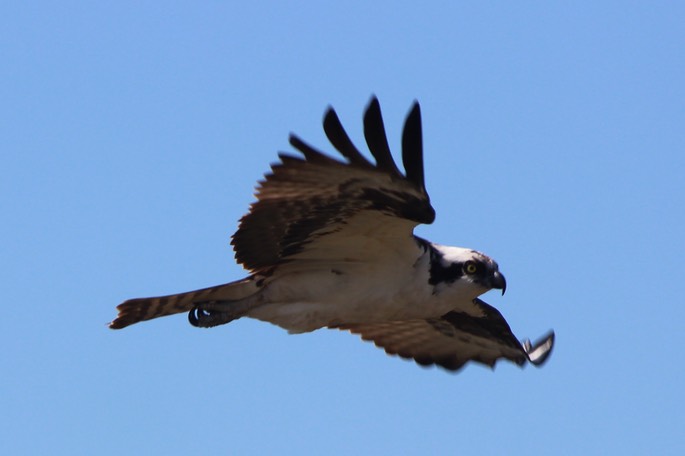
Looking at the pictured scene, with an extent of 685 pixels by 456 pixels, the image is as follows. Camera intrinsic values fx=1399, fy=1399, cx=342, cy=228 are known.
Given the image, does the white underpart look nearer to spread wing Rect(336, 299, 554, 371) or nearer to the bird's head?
the bird's head

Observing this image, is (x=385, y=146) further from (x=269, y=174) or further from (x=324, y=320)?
(x=324, y=320)

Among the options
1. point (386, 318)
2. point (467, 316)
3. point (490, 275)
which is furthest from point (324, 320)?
point (467, 316)

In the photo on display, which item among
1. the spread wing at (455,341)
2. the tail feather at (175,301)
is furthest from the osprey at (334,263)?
the spread wing at (455,341)

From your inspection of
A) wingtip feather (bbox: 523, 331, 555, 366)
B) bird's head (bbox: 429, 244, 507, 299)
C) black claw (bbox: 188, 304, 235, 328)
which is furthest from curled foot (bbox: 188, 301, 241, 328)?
wingtip feather (bbox: 523, 331, 555, 366)

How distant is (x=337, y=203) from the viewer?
35.8ft

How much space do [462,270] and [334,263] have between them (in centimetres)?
108

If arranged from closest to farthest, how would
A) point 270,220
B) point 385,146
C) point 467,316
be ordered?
1. point 385,146
2. point 270,220
3. point 467,316

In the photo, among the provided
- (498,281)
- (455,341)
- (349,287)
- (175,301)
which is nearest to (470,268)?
(498,281)

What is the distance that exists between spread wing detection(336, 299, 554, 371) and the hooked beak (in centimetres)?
156

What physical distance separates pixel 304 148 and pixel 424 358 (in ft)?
13.5

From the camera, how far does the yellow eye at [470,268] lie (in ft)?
38.5

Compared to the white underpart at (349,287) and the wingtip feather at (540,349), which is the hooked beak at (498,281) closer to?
the white underpart at (349,287)

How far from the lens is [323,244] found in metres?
11.4

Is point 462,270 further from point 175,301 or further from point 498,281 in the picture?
point 175,301
